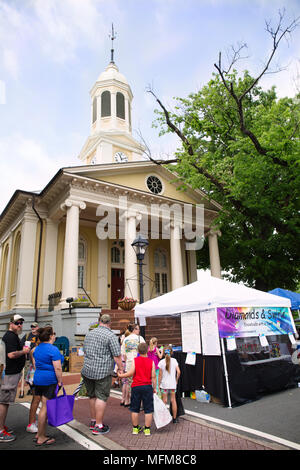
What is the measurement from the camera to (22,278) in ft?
53.8

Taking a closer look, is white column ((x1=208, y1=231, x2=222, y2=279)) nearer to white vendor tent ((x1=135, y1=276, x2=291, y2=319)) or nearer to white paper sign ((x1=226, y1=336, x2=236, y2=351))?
white vendor tent ((x1=135, y1=276, x2=291, y2=319))

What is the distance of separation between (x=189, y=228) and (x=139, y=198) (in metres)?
4.80

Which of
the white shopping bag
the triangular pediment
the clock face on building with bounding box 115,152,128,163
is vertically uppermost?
the clock face on building with bounding box 115,152,128,163

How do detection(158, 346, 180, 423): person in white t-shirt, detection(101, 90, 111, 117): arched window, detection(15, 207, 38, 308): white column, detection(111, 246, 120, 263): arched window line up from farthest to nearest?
detection(101, 90, 111, 117): arched window
detection(111, 246, 120, 263): arched window
detection(15, 207, 38, 308): white column
detection(158, 346, 180, 423): person in white t-shirt

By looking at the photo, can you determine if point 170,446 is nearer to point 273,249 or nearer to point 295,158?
point 295,158

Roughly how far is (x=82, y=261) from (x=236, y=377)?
14654 millimetres

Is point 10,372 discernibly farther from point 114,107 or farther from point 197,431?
point 114,107

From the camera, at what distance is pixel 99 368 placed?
4.73 meters

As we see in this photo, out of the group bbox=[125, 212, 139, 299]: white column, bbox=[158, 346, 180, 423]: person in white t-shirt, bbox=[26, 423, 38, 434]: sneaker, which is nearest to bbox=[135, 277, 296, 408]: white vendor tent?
bbox=[158, 346, 180, 423]: person in white t-shirt

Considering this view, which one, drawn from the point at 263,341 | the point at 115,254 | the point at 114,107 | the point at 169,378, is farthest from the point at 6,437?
the point at 114,107

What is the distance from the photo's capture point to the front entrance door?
20.3 m

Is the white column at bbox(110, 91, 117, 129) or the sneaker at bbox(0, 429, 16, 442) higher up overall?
the white column at bbox(110, 91, 117, 129)

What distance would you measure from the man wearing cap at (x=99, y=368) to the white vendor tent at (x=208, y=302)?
2677mm

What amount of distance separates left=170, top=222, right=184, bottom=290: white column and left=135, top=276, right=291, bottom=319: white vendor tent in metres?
10.1
